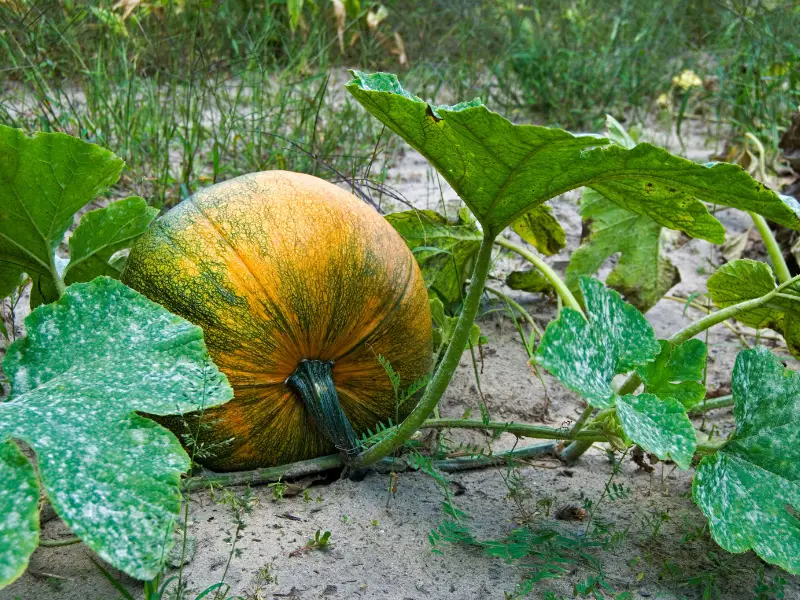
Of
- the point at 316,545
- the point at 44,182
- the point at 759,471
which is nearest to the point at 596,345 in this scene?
the point at 759,471

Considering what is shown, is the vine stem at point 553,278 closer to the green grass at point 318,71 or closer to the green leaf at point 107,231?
the green grass at point 318,71

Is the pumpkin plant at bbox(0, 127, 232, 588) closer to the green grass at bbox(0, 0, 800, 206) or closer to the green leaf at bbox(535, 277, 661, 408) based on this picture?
the green leaf at bbox(535, 277, 661, 408)

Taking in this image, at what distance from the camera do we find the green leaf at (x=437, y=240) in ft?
7.63

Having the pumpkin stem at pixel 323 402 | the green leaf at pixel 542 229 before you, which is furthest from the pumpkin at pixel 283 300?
the green leaf at pixel 542 229

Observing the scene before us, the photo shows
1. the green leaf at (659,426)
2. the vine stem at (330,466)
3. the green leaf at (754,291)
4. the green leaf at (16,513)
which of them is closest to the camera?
the green leaf at (16,513)

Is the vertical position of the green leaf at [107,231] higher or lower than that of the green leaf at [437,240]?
higher

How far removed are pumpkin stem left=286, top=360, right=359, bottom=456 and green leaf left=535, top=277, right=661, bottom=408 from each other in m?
0.58

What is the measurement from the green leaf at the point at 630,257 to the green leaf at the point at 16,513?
187cm

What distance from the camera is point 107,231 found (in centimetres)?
178

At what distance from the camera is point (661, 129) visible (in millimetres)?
4637

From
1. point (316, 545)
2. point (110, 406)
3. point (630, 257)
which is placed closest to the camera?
point (110, 406)

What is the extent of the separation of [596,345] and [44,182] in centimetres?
112

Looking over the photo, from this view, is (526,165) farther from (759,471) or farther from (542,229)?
(542,229)

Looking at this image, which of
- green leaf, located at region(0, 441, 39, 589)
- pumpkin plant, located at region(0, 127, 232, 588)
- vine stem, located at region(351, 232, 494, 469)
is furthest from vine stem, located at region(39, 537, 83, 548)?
vine stem, located at region(351, 232, 494, 469)
